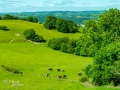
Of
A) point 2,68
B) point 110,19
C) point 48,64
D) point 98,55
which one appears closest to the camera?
point 98,55

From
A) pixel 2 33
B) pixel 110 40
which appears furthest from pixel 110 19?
pixel 2 33

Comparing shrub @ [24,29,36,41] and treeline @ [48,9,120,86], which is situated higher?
treeline @ [48,9,120,86]

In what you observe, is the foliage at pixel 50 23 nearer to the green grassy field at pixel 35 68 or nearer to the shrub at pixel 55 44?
the green grassy field at pixel 35 68

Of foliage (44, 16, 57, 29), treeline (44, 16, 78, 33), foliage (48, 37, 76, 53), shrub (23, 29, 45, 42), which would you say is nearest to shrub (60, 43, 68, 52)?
foliage (48, 37, 76, 53)

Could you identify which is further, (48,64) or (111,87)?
(48,64)

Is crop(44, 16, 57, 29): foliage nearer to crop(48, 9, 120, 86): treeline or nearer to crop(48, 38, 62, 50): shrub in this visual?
crop(48, 38, 62, 50): shrub

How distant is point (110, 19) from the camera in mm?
52250

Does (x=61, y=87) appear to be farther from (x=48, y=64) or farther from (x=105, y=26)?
(x=48, y=64)

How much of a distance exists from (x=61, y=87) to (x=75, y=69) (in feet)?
63.8

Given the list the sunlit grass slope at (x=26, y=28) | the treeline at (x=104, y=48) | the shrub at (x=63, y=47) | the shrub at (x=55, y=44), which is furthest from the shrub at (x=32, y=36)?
the treeline at (x=104, y=48)

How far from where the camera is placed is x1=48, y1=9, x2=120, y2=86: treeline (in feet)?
143

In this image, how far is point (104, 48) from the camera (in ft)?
147

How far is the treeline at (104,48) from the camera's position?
43688mm

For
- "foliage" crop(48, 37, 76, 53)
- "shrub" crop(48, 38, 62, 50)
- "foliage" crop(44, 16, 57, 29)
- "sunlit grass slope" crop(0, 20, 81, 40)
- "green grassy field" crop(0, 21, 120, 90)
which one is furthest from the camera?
"foliage" crop(44, 16, 57, 29)
